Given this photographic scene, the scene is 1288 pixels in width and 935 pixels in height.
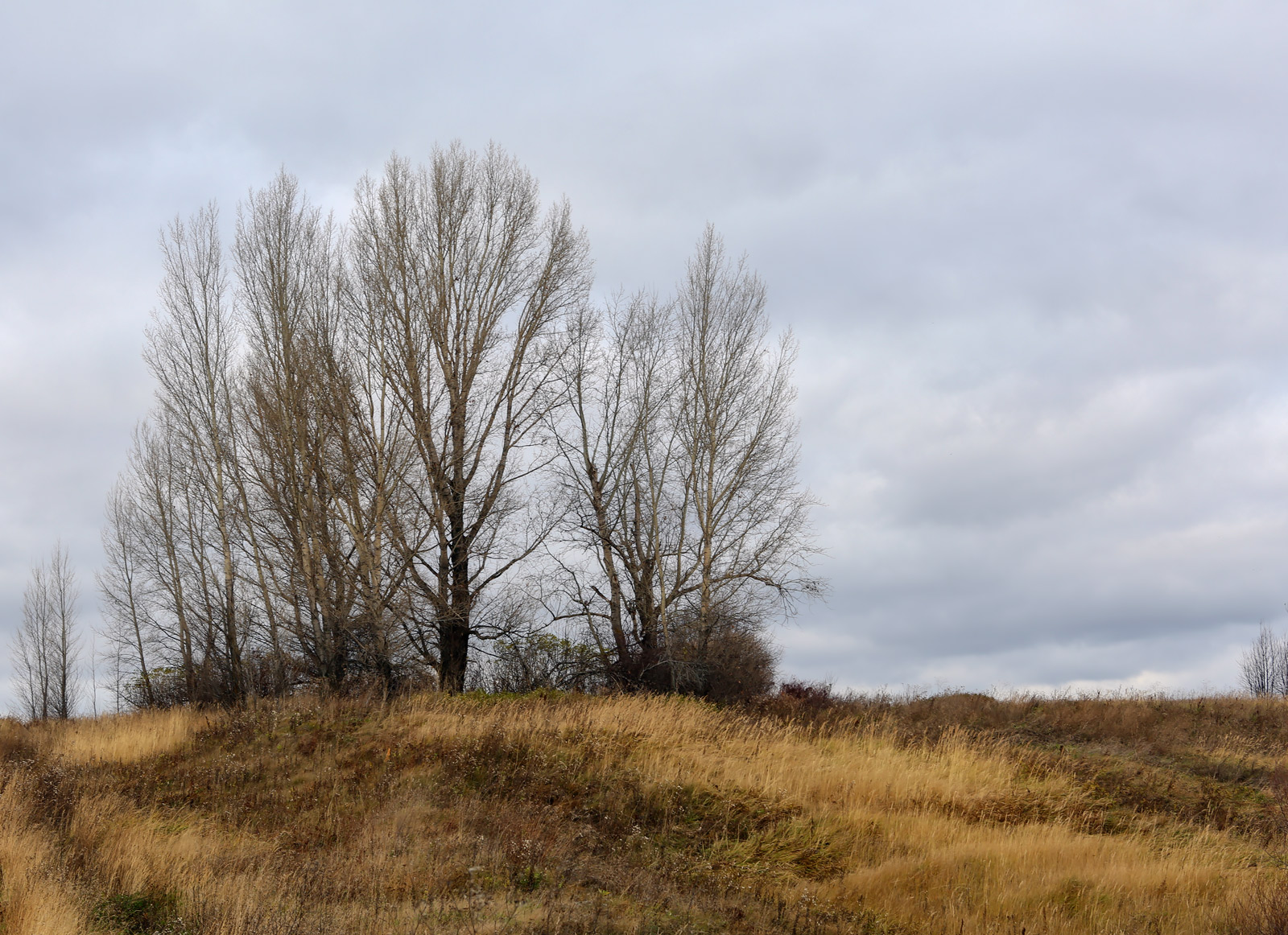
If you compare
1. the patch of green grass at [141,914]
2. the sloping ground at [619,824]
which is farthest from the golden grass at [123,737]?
the patch of green grass at [141,914]

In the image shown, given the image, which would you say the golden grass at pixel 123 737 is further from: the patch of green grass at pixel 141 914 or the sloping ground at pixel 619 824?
the patch of green grass at pixel 141 914

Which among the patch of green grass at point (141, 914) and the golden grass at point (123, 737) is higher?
the golden grass at point (123, 737)

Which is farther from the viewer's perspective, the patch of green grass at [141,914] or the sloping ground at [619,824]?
the sloping ground at [619,824]

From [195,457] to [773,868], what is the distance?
2073 cm

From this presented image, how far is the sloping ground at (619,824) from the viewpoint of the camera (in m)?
8.46

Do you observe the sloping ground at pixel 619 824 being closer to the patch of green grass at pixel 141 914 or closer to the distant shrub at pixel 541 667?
the patch of green grass at pixel 141 914

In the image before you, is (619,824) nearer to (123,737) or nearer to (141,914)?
(141,914)

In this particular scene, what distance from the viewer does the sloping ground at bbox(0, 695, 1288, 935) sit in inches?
333

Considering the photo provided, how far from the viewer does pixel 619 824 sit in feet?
37.6

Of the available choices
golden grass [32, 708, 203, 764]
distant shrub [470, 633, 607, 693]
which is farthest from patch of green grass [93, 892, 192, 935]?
distant shrub [470, 633, 607, 693]

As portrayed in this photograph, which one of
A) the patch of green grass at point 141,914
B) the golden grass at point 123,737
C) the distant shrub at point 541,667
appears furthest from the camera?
the distant shrub at point 541,667

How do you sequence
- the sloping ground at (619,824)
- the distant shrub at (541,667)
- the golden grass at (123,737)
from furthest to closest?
the distant shrub at (541,667), the golden grass at (123,737), the sloping ground at (619,824)

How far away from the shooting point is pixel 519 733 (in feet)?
45.8

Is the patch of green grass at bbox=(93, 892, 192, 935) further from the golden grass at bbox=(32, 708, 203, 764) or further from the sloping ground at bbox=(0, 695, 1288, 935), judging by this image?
the golden grass at bbox=(32, 708, 203, 764)
